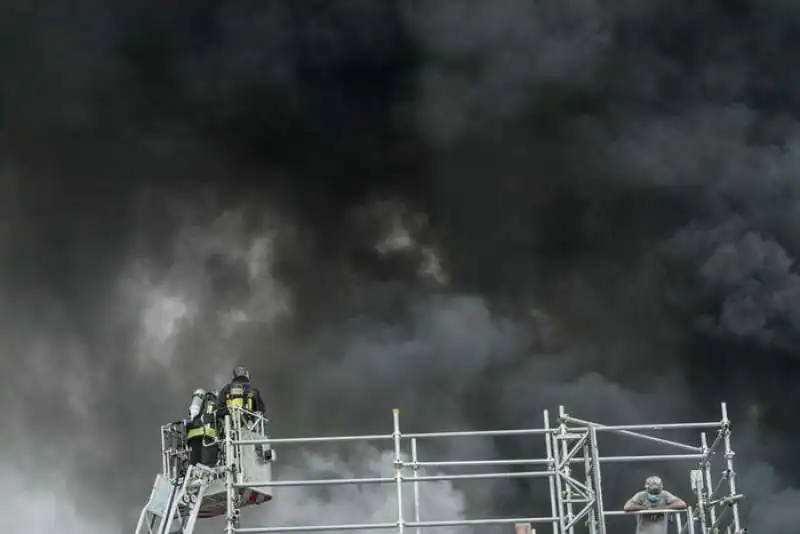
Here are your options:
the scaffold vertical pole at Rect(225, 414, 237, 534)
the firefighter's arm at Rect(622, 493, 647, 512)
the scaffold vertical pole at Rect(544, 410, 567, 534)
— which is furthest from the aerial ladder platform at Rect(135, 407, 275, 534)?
the firefighter's arm at Rect(622, 493, 647, 512)

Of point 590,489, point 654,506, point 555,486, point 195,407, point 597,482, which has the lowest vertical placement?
point 654,506

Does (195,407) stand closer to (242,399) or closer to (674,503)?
(242,399)

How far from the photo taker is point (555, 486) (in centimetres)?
2042

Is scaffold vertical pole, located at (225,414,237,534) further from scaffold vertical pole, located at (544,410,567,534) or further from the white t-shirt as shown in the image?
the white t-shirt

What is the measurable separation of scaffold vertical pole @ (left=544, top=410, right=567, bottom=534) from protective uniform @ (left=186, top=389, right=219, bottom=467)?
6.15 meters

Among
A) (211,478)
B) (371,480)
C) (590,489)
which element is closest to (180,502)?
(211,478)

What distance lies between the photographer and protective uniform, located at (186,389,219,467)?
67.8 feet

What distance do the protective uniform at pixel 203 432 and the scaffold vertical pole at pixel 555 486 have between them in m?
6.15

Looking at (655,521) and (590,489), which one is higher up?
(590,489)

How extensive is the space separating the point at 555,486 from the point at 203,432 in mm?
6617

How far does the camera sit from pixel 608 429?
18.3 metres

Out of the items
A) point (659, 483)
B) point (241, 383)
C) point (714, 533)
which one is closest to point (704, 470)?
point (714, 533)

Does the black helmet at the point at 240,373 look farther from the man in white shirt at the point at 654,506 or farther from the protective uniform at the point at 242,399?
the man in white shirt at the point at 654,506

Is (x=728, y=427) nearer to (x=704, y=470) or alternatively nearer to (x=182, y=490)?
(x=704, y=470)
